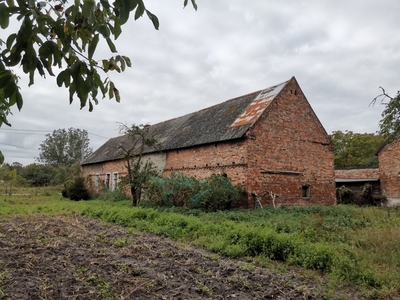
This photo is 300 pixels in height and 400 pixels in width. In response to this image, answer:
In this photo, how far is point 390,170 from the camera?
77.3 ft

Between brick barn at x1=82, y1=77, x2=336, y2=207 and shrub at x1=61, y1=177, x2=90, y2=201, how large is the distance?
7700mm

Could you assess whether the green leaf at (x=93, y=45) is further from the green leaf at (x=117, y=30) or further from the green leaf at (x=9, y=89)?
the green leaf at (x=9, y=89)

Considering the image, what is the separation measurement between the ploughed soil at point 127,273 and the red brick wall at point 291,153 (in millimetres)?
8631

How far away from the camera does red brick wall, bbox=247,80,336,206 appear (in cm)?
1617

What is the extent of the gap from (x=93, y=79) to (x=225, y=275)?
16.8 ft

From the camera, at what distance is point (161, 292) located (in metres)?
5.00

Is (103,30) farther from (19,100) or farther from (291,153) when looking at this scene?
(291,153)

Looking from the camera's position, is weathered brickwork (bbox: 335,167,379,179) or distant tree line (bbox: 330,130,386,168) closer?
weathered brickwork (bbox: 335,167,379,179)

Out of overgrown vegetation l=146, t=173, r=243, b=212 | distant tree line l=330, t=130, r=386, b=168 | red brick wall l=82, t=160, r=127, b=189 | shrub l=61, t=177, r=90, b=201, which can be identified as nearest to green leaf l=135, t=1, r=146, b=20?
overgrown vegetation l=146, t=173, r=243, b=212

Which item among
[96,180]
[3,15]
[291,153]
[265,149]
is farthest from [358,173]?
[3,15]

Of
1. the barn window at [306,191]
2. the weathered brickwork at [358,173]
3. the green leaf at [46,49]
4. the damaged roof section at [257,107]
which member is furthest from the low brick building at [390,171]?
the green leaf at [46,49]

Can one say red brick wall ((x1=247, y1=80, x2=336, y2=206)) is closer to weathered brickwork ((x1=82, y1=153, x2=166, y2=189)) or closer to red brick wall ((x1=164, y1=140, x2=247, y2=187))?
red brick wall ((x1=164, y1=140, x2=247, y2=187))

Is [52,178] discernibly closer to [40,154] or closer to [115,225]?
[40,154]

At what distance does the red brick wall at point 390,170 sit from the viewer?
75.7 feet
